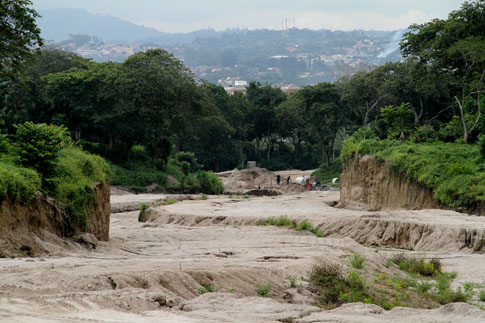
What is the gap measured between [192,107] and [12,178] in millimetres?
43452

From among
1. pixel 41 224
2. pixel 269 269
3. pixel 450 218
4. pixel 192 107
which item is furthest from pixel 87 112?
pixel 269 269

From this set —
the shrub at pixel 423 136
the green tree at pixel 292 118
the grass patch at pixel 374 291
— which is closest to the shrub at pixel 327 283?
the grass patch at pixel 374 291

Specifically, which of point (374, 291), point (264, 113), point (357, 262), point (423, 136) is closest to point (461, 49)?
point (423, 136)

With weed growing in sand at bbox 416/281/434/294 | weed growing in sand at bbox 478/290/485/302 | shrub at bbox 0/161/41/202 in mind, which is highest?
shrub at bbox 0/161/41/202

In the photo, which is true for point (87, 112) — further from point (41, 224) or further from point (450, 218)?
point (41, 224)

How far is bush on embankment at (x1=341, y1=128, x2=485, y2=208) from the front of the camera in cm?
3133

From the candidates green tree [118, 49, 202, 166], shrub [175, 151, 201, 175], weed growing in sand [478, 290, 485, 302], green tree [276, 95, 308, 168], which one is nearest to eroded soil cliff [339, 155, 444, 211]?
weed growing in sand [478, 290, 485, 302]

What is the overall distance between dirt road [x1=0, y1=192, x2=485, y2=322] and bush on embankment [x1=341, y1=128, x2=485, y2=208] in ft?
12.5

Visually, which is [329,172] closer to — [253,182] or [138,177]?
[253,182]

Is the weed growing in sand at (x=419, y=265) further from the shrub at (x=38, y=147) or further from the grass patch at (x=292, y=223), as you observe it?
the shrub at (x=38, y=147)

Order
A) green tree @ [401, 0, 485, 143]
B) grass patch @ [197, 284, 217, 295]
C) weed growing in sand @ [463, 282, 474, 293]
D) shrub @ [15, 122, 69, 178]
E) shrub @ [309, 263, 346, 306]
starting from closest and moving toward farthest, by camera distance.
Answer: grass patch @ [197, 284, 217, 295] < shrub @ [309, 263, 346, 306] < weed growing in sand @ [463, 282, 474, 293] < shrub @ [15, 122, 69, 178] < green tree @ [401, 0, 485, 143]

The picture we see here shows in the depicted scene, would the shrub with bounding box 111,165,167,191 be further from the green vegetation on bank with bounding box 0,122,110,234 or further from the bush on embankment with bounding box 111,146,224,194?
the green vegetation on bank with bounding box 0,122,110,234

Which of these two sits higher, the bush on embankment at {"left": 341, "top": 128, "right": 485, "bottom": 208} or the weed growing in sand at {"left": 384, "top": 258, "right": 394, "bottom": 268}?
the bush on embankment at {"left": 341, "top": 128, "right": 485, "bottom": 208}

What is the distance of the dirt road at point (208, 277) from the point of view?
11.0 meters
